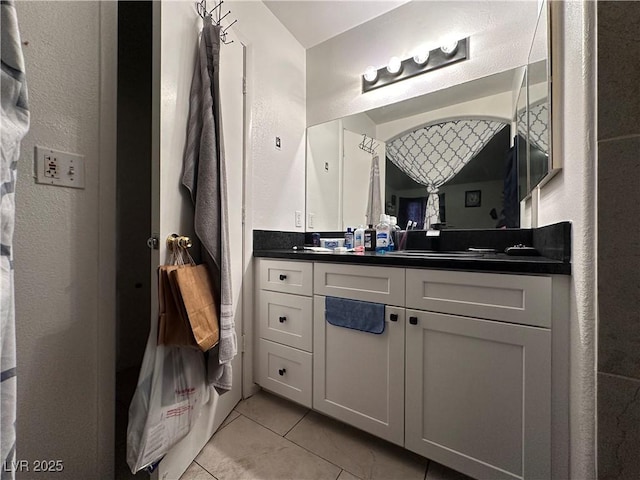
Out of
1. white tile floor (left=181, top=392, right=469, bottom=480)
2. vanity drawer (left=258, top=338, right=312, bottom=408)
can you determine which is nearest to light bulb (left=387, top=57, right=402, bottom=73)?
vanity drawer (left=258, top=338, right=312, bottom=408)

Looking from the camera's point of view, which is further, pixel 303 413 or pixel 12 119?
pixel 303 413

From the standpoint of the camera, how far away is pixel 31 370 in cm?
79

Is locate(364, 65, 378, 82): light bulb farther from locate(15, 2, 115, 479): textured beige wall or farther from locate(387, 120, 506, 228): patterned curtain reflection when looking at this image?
locate(15, 2, 115, 479): textured beige wall

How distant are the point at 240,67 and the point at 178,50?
1.64 feet

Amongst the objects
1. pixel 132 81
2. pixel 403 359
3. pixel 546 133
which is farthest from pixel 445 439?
pixel 132 81

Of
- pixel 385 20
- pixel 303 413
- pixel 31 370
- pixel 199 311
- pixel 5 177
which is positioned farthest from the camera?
pixel 385 20

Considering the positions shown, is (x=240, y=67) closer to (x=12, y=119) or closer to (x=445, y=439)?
(x=12, y=119)

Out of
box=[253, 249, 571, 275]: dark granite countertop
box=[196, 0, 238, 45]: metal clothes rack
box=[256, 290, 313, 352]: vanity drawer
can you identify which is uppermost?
box=[196, 0, 238, 45]: metal clothes rack

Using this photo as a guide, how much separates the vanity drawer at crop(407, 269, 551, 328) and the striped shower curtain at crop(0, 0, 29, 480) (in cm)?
112

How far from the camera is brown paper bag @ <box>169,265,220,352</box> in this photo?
90cm

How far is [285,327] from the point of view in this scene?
1432 millimetres

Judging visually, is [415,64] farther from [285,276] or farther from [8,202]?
[8,202]

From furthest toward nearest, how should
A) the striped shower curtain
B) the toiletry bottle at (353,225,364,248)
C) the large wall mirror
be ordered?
the toiletry bottle at (353,225,364,248)
the large wall mirror
the striped shower curtain

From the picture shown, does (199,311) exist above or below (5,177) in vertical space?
below
